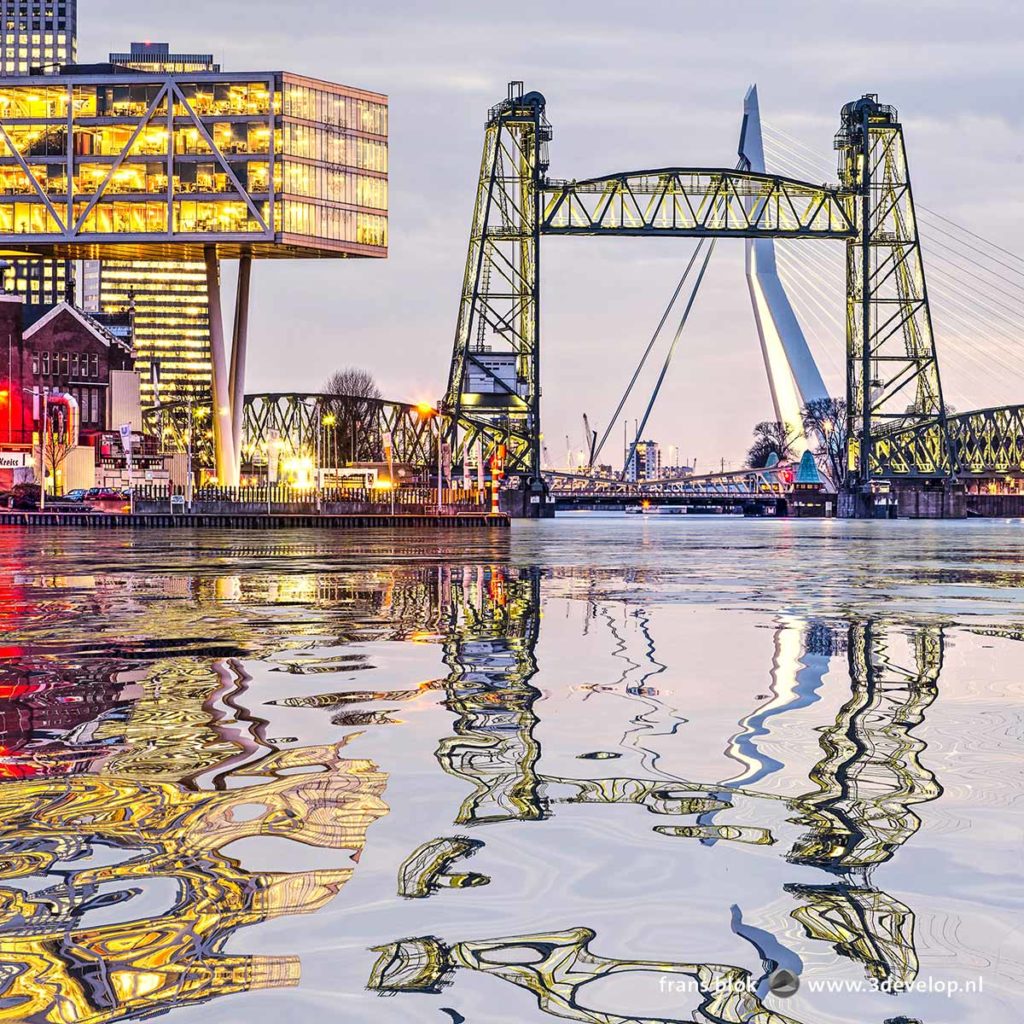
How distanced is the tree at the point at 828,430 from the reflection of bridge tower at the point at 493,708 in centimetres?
13550

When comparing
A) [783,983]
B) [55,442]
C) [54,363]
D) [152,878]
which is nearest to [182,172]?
[55,442]

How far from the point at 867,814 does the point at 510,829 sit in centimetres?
150

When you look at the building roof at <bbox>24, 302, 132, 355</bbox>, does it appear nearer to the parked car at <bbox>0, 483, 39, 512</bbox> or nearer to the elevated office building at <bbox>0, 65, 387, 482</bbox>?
the elevated office building at <bbox>0, 65, 387, 482</bbox>

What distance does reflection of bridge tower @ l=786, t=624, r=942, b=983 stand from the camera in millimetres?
4316

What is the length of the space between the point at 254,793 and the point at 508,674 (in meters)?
5.04

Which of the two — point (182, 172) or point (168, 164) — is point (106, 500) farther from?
point (168, 164)

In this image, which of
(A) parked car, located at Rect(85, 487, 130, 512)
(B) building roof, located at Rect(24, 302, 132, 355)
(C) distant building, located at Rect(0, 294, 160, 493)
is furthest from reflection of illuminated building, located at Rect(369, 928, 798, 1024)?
(B) building roof, located at Rect(24, 302, 132, 355)

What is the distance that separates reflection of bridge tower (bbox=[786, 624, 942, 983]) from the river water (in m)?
0.02

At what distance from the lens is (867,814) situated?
606 centimetres

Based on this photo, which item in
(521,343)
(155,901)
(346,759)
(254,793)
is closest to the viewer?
(155,901)

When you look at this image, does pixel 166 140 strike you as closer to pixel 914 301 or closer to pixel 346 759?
pixel 914 301

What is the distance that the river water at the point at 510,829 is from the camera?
3930 millimetres

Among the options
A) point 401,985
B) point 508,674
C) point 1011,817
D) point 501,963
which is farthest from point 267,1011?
point 508,674

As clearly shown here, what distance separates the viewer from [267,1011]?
147 inches
